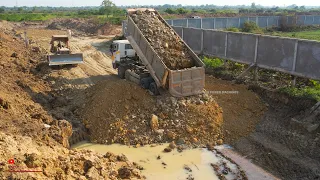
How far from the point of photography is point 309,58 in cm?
1412

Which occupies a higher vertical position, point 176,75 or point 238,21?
point 238,21

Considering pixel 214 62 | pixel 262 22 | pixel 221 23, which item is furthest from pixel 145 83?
pixel 262 22

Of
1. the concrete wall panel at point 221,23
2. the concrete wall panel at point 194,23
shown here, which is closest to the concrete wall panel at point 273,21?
the concrete wall panel at point 221,23

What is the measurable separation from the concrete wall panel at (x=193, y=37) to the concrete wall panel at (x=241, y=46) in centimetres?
327

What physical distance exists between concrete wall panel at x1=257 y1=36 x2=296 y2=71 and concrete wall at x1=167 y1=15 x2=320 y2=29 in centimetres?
1830

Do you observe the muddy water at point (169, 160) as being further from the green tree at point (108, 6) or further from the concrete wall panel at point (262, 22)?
the green tree at point (108, 6)

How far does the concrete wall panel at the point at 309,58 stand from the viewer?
13.8 m

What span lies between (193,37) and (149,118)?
11.0 meters

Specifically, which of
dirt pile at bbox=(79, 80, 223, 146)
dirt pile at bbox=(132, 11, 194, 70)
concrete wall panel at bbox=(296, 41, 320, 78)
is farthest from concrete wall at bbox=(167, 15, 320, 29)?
dirt pile at bbox=(79, 80, 223, 146)

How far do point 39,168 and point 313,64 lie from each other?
452 inches

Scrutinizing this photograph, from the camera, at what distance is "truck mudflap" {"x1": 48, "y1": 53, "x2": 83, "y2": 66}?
1984cm

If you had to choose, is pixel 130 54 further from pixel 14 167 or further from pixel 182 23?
pixel 182 23

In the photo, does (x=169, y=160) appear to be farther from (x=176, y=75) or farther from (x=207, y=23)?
(x=207, y=23)

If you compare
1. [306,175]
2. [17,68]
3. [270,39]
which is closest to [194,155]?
[306,175]
